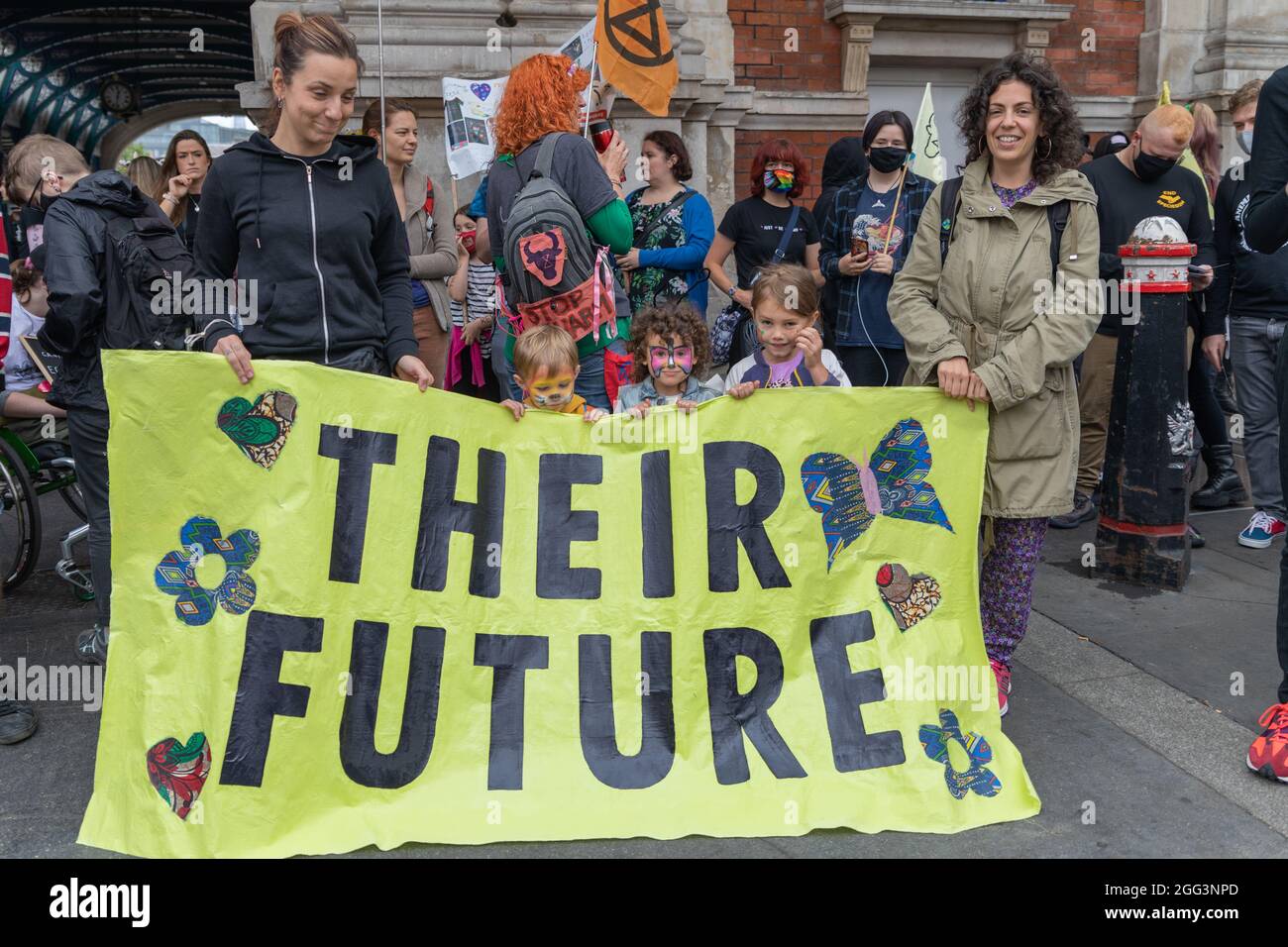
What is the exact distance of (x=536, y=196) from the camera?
429 centimetres

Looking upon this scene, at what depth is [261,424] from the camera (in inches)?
144

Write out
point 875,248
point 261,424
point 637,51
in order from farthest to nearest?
point 875,248 → point 637,51 → point 261,424

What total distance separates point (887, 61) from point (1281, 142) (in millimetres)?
6704

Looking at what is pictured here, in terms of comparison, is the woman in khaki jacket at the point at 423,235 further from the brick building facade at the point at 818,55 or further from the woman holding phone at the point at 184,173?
the brick building facade at the point at 818,55

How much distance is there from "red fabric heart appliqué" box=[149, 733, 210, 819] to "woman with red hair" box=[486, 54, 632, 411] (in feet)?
5.90

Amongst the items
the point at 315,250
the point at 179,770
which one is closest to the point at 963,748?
the point at 179,770

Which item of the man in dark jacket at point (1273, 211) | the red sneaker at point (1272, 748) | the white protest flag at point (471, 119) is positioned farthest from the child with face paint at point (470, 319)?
the red sneaker at point (1272, 748)

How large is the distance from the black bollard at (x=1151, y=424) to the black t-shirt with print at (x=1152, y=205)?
0.77 m

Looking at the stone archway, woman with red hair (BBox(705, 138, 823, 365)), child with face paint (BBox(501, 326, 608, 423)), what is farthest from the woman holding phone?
the stone archway

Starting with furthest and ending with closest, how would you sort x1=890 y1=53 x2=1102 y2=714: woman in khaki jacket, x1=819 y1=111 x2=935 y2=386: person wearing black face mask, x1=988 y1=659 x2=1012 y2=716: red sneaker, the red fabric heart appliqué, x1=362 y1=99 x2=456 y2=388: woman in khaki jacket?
x1=362 y1=99 x2=456 y2=388: woman in khaki jacket, x1=819 y1=111 x2=935 y2=386: person wearing black face mask, x1=988 y1=659 x2=1012 y2=716: red sneaker, x1=890 y1=53 x2=1102 y2=714: woman in khaki jacket, the red fabric heart appliqué

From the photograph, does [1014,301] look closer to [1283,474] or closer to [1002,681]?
[1283,474]

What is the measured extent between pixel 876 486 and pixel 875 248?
2271 mm

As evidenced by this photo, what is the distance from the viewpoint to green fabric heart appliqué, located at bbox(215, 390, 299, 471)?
11.9 feet

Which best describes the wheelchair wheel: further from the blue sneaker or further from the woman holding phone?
the blue sneaker
